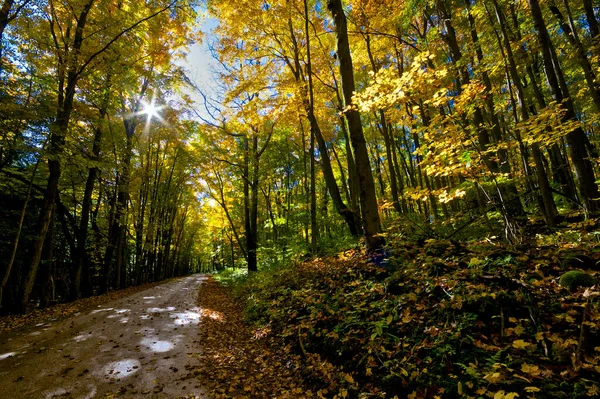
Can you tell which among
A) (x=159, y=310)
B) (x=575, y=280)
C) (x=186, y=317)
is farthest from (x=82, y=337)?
(x=575, y=280)

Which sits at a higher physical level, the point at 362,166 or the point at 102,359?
the point at 362,166

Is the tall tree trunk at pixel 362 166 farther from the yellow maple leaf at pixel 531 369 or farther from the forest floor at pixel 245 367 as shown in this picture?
the yellow maple leaf at pixel 531 369

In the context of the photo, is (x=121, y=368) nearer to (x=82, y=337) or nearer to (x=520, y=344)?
(x=82, y=337)

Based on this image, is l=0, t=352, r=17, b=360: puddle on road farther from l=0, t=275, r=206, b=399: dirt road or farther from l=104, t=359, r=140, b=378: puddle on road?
l=104, t=359, r=140, b=378: puddle on road

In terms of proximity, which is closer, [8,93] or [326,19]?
[8,93]

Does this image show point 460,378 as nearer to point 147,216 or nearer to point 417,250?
point 417,250

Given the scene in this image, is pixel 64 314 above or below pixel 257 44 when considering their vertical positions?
below

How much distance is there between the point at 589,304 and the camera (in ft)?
9.66

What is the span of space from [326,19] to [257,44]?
316 centimetres

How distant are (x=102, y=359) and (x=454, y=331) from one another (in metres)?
5.41

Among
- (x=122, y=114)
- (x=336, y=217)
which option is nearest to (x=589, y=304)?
(x=336, y=217)

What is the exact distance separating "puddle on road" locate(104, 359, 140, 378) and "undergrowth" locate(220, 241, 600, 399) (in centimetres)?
245

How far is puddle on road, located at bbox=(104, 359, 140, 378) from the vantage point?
4062 millimetres

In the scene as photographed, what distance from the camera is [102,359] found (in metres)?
4.58
